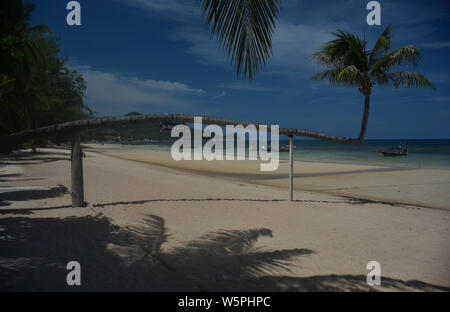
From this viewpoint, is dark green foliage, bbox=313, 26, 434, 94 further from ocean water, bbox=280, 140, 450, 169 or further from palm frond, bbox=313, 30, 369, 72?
ocean water, bbox=280, 140, 450, 169

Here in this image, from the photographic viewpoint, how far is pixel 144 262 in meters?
3.34

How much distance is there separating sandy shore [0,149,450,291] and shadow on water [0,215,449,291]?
1cm

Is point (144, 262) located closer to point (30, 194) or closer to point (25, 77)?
point (30, 194)

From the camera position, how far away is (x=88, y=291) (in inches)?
105

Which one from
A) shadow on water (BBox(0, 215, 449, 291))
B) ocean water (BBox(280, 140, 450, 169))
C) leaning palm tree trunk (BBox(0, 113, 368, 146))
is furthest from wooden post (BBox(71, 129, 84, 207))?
ocean water (BBox(280, 140, 450, 169))

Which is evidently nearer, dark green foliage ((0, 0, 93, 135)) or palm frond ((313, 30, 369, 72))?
dark green foliage ((0, 0, 93, 135))

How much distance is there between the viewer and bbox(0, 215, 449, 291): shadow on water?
9.39 feet

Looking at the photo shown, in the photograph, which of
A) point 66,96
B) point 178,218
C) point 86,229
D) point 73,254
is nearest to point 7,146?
point 86,229

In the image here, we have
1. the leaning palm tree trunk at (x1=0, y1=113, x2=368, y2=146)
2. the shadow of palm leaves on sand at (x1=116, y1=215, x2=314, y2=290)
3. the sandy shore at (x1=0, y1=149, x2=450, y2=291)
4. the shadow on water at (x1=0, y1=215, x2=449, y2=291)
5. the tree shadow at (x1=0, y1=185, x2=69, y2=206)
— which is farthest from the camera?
the tree shadow at (x1=0, y1=185, x2=69, y2=206)

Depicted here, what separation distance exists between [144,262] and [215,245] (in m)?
1.22

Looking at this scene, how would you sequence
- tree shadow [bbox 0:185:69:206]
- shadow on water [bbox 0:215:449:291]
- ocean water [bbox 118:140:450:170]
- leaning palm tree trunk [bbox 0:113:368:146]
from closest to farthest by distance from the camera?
shadow on water [bbox 0:215:449:291], leaning palm tree trunk [bbox 0:113:368:146], tree shadow [bbox 0:185:69:206], ocean water [bbox 118:140:450:170]
